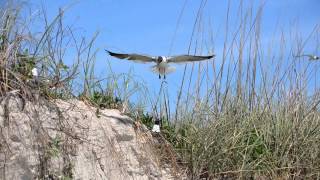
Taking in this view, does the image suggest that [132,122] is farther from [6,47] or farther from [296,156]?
[296,156]

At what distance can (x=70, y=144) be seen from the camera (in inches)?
158

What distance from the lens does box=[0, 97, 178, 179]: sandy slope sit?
3795 millimetres

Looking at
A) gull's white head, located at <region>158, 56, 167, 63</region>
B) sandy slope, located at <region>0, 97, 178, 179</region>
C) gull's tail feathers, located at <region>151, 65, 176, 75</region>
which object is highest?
gull's white head, located at <region>158, 56, 167, 63</region>

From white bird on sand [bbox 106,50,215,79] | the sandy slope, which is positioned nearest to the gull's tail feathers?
white bird on sand [bbox 106,50,215,79]

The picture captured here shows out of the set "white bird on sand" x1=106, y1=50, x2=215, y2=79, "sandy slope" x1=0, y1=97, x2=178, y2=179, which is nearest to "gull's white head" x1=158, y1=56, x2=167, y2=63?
"white bird on sand" x1=106, y1=50, x2=215, y2=79

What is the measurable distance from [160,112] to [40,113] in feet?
4.79

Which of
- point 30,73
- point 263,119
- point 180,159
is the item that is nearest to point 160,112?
point 180,159

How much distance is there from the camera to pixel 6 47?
4.17 m

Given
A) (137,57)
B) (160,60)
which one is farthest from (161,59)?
(137,57)

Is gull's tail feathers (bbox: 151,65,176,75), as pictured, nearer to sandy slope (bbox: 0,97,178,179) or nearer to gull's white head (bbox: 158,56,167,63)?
gull's white head (bbox: 158,56,167,63)

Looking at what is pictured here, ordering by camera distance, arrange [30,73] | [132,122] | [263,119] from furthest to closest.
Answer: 1. [263,119]
2. [132,122]
3. [30,73]

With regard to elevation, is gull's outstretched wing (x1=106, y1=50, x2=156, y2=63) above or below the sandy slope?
above

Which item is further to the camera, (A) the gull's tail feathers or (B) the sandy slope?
(A) the gull's tail feathers

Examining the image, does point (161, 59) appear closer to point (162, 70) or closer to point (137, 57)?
point (162, 70)
